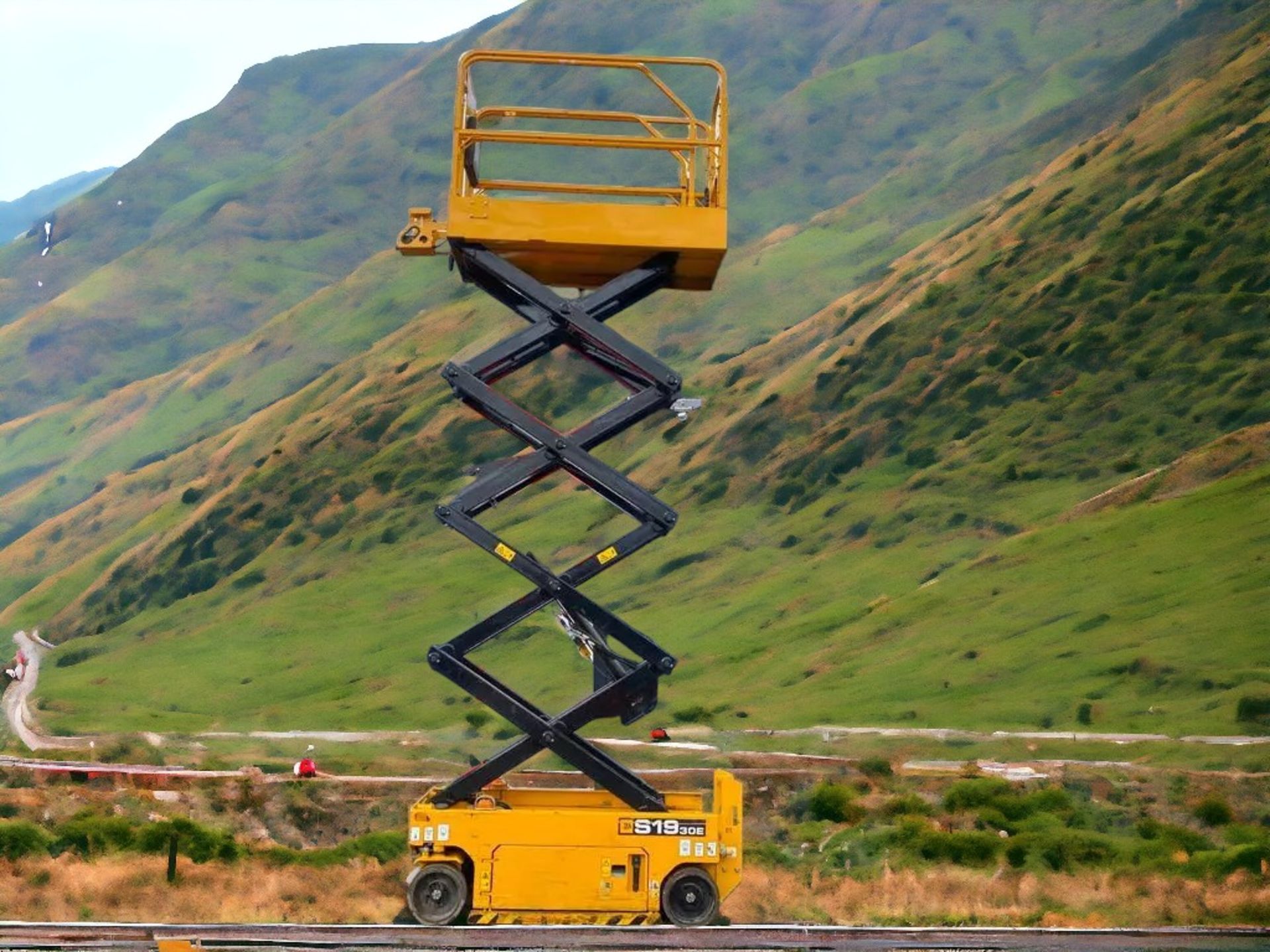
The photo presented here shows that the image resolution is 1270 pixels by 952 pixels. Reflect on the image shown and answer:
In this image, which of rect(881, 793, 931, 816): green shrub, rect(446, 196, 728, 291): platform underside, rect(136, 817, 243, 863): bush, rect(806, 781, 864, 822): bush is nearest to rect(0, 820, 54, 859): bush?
rect(136, 817, 243, 863): bush

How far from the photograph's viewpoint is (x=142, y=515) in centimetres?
13525

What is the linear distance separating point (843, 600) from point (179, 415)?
3762 inches

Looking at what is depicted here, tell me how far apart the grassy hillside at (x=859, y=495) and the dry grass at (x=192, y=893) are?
4274cm

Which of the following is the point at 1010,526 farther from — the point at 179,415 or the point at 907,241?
the point at 179,415

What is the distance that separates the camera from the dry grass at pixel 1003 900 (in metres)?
21.5

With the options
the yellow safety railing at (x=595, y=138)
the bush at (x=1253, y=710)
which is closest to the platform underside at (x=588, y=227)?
the yellow safety railing at (x=595, y=138)

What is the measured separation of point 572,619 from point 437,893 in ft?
11.0

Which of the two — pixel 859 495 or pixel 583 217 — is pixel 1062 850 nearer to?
pixel 583 217

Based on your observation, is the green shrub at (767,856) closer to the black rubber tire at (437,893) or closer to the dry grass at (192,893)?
the dry grass at (192,893)

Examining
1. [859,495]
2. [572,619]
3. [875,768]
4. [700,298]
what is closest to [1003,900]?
[572,619]

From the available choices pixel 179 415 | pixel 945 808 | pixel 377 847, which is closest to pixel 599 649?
pixel 377 847

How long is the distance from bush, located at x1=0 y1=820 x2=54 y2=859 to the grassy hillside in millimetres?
43728

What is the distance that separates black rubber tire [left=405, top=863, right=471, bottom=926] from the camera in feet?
63.7

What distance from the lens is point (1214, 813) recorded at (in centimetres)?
3516
